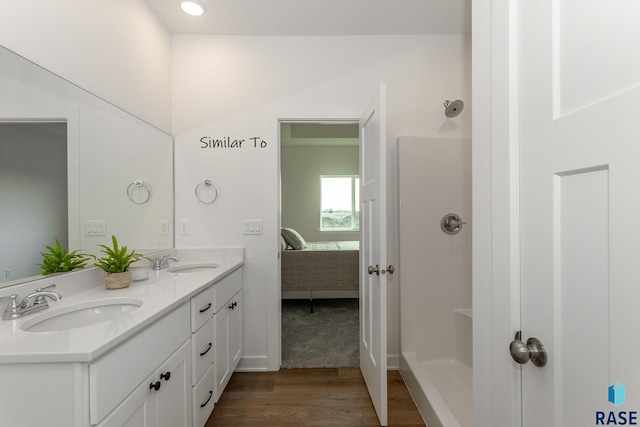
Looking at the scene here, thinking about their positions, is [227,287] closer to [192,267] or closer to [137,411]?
[192,267]

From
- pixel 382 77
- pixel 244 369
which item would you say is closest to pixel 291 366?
pixel 244 369

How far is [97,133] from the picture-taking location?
160cm

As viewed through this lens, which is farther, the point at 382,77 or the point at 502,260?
the point at 382,77

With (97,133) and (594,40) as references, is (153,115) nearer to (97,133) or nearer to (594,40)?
(97,133)

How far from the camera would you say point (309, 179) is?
656 cm

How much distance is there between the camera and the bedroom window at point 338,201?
6.59 metres

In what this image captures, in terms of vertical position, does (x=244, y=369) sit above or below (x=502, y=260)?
below

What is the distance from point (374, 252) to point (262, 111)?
1434mm

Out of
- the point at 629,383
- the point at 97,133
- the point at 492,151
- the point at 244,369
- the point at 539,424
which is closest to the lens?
the point at 629,383

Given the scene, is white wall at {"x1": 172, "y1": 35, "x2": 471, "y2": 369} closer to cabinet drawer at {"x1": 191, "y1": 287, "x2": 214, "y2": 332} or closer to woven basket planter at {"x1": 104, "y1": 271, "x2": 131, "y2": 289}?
cabinet drawer at {"x1": 191, "y1": 287, "x2": 214, "y2": 332}

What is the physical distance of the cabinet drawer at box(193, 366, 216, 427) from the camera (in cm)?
146

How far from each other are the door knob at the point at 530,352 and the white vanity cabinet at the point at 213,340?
1.32 meters

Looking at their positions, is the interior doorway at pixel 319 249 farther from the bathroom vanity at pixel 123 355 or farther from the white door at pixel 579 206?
the white door at pixel 579 206

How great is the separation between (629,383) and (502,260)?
0.32 m
